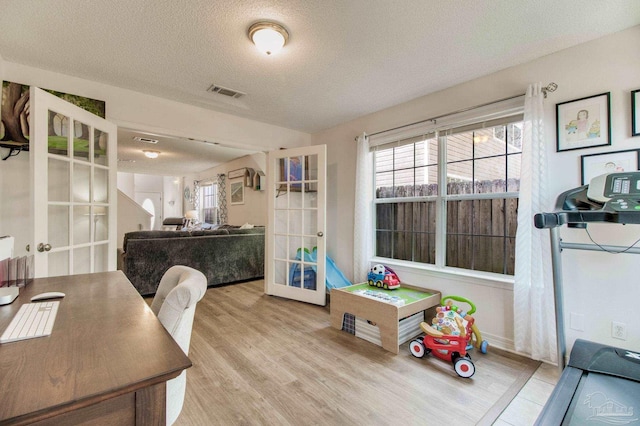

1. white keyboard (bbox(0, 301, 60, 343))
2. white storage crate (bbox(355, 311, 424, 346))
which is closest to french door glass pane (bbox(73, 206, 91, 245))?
white keyboard (bbox(0, 301, 60, 343))

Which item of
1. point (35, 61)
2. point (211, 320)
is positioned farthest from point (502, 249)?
point (35, 61)

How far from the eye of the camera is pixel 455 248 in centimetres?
300

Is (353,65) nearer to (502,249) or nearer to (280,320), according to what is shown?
(502,249)

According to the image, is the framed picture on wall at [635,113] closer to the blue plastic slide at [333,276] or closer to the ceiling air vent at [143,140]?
the blue plastic slide at [333,276]

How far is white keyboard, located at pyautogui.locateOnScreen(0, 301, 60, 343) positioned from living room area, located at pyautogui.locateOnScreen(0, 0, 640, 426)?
0.93m

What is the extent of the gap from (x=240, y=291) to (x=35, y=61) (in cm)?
325

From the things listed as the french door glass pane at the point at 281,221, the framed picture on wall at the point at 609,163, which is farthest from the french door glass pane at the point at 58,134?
the framed picture on wall at the point at 609,163

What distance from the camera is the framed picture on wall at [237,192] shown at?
6750 millimetres

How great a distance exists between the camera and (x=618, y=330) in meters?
1.99

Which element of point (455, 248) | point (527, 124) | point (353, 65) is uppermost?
point (353, 65)

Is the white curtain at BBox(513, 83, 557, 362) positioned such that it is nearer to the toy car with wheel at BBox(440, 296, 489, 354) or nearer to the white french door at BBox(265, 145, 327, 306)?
the toy car with wheel at BBox(440, 296, 489, 354)

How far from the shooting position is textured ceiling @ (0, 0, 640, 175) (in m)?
1.78

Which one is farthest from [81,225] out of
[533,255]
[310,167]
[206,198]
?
[206,198]

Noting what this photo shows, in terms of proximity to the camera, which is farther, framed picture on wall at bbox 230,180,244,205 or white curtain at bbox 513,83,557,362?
framed picture on wall at bbox 230,180,244,205
